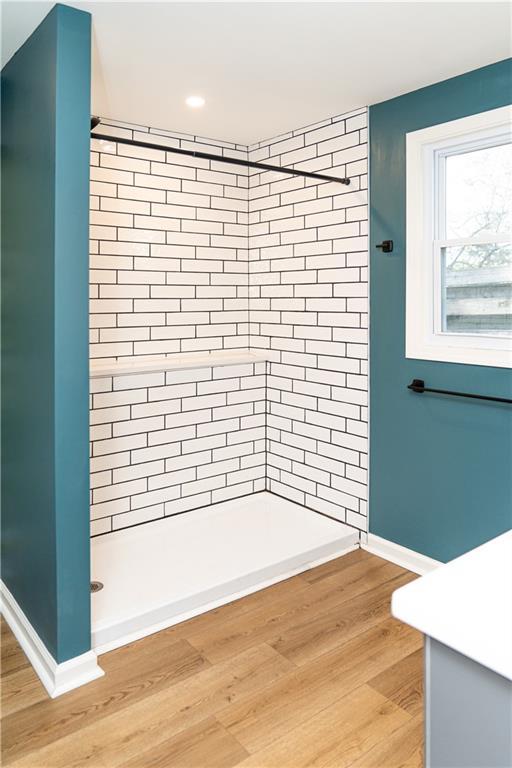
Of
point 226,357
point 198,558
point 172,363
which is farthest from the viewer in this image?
point 226,357

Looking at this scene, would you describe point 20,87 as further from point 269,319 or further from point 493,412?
point 493,412

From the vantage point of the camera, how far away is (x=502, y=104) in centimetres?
248

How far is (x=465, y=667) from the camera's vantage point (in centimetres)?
90

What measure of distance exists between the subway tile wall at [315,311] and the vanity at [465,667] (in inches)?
88.8

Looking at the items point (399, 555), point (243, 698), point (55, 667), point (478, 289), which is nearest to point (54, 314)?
point (55, 667)

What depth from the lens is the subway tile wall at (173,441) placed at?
10.9 ft

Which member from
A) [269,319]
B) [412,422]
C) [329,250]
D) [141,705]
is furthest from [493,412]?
[141,705]

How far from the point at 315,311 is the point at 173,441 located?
3.97 feet

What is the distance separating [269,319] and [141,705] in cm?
245

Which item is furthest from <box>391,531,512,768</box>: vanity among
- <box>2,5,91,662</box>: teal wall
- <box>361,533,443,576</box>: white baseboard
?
<box>361,533,443,576</box>: white baseboard

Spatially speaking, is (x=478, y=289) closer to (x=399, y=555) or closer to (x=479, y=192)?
(x=479, y=192)

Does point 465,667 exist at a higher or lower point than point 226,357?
lower

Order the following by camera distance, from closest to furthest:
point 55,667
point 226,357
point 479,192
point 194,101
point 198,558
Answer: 1. point 55,667
2. point 479,192
3. point 194,101
4. point 198,558
5. point 226,357

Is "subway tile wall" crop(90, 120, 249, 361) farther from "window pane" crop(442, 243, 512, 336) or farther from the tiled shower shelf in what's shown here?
"window pane" crop(442, 243, 512, 336)
